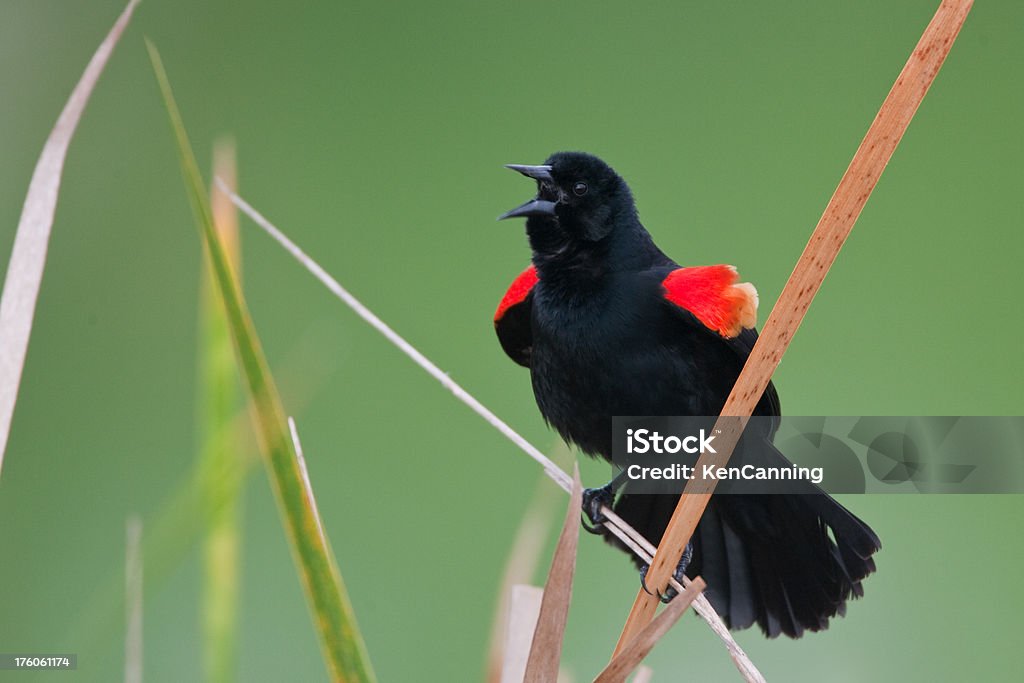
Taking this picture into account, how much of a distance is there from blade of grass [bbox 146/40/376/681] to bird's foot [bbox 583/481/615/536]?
2.99ft

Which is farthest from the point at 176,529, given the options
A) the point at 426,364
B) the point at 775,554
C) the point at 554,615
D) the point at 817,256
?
the point at 775,554

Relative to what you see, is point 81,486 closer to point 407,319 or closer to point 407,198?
A: point 407,319

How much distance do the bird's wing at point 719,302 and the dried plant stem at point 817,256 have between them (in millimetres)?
471

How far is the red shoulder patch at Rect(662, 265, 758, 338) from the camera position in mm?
1369

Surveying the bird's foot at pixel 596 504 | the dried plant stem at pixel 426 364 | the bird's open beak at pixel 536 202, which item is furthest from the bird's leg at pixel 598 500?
the dried plant stem at pixel 426 364

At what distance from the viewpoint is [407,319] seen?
2.78m

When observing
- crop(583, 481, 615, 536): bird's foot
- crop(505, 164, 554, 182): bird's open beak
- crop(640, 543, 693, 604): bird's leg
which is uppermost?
crop(505, 164, 554, 182): bird's open beak

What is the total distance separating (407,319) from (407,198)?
677 millimetres

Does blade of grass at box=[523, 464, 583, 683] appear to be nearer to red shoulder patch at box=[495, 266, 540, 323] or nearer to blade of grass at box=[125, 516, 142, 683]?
blade of grass at box=[125, 516, 142, 683]

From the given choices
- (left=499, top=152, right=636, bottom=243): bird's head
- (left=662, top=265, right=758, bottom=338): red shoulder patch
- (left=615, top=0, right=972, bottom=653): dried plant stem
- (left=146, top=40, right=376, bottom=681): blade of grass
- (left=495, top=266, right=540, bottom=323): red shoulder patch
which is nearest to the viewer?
(left=146, top=40, right=376, bottom=681): blade of grass

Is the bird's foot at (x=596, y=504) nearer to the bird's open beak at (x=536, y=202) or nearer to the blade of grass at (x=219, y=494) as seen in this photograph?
the bird's open beak at (x=536, y=202)

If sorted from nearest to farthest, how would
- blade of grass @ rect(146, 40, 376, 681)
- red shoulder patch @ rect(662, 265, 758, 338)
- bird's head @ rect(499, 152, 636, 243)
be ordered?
blade of grass @ rect(146, 40, 376, 681) < red shoulder patch @ rect(662, 265, 758, 338) < bird's head @ rect(499, 152, 636, 243)

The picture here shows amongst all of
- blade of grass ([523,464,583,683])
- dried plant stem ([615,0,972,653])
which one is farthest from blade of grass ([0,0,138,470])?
dried plant stem ([615,0,972,653])

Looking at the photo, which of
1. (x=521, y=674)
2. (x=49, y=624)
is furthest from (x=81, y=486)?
(x=521, y=674)
